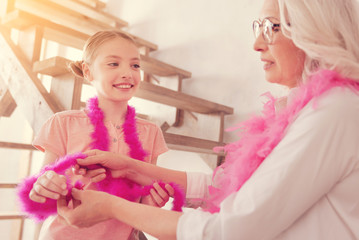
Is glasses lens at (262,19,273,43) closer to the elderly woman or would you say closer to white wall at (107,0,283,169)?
the elderly woman

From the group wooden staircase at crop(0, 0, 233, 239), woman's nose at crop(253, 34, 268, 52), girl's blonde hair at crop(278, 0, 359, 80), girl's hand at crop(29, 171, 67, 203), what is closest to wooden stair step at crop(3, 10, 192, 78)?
wooden staircase at crop(0, 0, 233, 239)

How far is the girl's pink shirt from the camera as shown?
1151 mm

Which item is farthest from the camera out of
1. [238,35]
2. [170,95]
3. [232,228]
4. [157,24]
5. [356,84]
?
[157,24]

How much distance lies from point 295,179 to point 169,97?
1570 millimetres

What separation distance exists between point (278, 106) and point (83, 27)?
7.68ft

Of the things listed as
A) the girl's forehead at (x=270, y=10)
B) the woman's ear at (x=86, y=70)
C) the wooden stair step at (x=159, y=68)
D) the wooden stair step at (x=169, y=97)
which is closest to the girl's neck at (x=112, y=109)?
the woman's ear at (x=86, y=70)

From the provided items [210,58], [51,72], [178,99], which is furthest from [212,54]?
[51,72]

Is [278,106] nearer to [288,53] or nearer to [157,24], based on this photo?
[288,53]

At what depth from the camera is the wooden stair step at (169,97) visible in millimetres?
1631

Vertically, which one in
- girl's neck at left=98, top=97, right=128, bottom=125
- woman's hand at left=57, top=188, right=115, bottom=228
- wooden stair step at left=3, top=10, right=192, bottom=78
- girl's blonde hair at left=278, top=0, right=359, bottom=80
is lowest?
woman's hand at left=57, top=188, right=115, bottom=228

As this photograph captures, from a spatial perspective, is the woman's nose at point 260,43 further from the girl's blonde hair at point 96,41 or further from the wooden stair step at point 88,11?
the wooden stair step at point 88,11

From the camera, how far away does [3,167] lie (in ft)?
11.2

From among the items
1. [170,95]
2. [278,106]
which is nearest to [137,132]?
[278,106]

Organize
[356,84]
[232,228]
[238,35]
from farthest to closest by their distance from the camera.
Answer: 1. [238,35]
2. [356,84]
3. [232,228]
